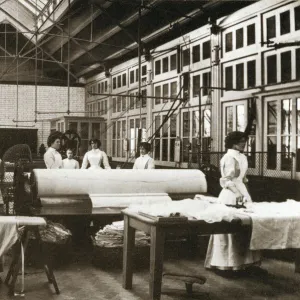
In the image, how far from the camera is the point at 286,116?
7.80 m

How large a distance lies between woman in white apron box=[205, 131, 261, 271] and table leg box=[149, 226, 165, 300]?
1.10 metres

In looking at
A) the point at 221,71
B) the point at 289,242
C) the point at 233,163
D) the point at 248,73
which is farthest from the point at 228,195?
the point at 221,71

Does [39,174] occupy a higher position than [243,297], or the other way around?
[39,174]

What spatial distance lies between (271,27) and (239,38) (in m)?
0.94

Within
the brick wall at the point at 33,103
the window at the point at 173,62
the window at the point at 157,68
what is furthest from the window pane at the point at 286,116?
the brick wall at the point at 33,103

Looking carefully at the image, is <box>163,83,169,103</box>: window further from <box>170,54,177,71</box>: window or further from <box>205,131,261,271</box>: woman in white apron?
<box>205,131,261,271</box>: woman in white apron

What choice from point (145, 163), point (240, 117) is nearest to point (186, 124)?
point (240, 117)

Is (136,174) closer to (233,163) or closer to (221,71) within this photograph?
(233,163)

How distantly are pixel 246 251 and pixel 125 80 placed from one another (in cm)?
1072

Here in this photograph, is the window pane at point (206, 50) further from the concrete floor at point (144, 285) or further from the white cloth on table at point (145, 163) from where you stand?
the concrete floor at point (144, 285)

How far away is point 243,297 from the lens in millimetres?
4055

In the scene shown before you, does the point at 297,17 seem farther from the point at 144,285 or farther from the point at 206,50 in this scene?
the point at 144,285

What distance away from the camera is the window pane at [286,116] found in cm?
768

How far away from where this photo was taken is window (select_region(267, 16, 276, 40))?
8102 millimetres
